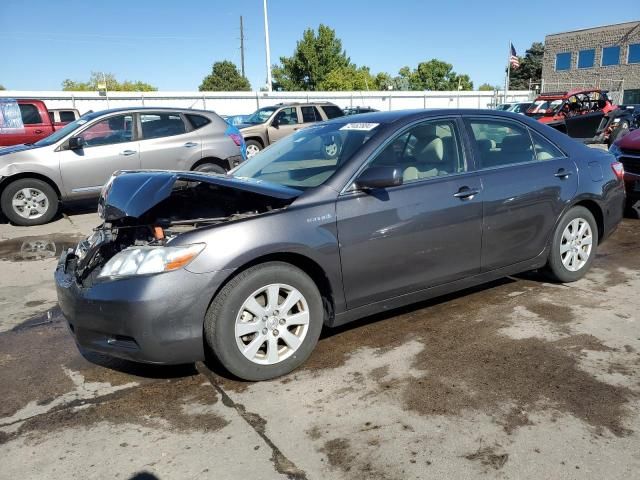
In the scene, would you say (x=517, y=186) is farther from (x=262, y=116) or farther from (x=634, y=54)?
(x=634, y=54)

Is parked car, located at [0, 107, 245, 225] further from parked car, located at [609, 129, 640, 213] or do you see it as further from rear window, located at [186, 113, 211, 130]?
parked car, located at [609, 129, 640, 213]

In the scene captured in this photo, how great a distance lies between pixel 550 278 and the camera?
4.91 meters

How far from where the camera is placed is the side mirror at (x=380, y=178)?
3.41 m

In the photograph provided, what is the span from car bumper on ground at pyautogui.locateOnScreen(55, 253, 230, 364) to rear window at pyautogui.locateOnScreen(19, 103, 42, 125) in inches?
499

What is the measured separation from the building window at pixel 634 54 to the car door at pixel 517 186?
158ft

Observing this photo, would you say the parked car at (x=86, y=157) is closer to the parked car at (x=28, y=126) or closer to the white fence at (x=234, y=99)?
the parked car at (x=28, y=126)

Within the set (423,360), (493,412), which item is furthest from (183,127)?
(493,412)

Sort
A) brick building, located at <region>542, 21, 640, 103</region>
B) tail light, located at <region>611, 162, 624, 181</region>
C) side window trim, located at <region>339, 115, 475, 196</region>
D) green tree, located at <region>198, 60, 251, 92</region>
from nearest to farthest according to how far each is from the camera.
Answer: side window trim, located at <region>339, 115, 475, 196</region> < tail light, located at <region>611, 162, 624, 181</region> < brick building, located at <region>542, 21, 640, 103</region> < green tree, located at <region>198, 60, 251, 92</region>

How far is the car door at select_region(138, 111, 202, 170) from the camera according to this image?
28.8 ft

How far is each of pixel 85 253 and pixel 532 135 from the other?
11.7 ft

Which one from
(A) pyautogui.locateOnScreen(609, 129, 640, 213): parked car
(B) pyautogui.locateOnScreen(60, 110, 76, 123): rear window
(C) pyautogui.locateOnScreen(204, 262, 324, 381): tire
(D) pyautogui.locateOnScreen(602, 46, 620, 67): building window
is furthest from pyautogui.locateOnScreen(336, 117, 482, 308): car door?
(D) pyautogui.locateOnScreen(602, 46, 620, 67): building window

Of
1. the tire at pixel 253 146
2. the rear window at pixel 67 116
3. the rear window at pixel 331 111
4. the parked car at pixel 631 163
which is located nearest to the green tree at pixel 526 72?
the rear window at pixel 331 111

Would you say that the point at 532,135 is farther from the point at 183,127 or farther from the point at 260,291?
the point at 183,127

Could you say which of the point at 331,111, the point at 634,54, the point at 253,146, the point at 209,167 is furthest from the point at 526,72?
the point at 209,167
